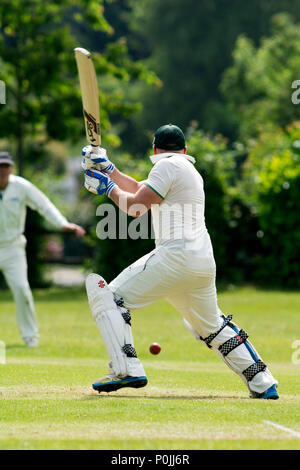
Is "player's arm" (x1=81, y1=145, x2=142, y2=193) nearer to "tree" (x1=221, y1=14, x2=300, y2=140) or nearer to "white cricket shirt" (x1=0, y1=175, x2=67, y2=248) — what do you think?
"white cricket shirt" (x1=0, y1=175, x2=67, y2=248)

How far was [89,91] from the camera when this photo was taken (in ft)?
26.4

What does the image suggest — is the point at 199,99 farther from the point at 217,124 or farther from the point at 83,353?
the point at 83,353

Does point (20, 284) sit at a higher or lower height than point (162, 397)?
higher

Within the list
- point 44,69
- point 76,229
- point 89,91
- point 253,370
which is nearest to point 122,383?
point 253,370

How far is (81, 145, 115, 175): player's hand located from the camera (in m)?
7.60

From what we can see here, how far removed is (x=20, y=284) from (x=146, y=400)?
5.39 m

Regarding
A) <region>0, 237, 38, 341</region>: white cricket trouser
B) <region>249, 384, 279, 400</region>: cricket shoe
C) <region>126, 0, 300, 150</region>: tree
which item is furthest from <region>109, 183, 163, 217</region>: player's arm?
<region>126, 0, 300, 150</region>: tree

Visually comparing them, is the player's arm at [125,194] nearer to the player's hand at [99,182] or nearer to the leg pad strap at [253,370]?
the player's hand at [99,182]

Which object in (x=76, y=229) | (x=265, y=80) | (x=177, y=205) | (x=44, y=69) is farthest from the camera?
(x=265, y=80)

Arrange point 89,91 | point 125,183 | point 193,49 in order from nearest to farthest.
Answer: point 125,183 < point 89,91 < point 193,49

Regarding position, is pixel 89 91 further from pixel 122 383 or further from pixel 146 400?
pixel 146 400

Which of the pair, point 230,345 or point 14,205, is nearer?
point 230,345

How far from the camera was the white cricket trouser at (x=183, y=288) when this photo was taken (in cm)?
716

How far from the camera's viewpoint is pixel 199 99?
57.0 metres
